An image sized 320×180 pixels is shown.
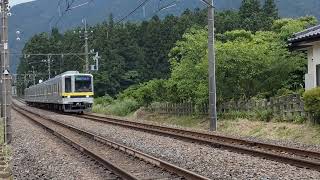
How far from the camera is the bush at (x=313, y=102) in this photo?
16516 millimetres

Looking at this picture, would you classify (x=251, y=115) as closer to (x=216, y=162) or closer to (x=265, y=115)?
(x=265, y=115)

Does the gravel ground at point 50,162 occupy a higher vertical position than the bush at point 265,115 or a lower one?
lower

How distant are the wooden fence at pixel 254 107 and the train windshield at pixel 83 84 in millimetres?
9439

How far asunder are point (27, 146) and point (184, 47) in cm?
1351

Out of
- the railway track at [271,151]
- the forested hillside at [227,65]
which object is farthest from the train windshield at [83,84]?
the railway track at [271,151]

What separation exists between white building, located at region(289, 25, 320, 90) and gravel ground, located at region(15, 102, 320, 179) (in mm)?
6228

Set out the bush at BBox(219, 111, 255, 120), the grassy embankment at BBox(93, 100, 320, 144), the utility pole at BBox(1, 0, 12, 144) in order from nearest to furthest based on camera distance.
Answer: the grassy embankment at BBox(93, 100, 320, 144) → the utility pole at BBox(1, 0, 12, 144) → the bush at BBox(219, 111, 255, 120)

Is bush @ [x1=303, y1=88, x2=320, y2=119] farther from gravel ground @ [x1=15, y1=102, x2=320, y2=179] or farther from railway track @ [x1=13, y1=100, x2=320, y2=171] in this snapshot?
gravel ground @ [x1=15, y1=102, x2=320, y2=179]

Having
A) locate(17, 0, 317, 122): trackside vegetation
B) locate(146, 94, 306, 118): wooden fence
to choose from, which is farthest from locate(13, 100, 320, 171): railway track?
locate(17, 0, 317, 122): trackside vegetation

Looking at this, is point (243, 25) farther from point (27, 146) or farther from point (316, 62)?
point (27, 146)

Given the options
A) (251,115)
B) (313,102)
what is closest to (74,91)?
(251,115)

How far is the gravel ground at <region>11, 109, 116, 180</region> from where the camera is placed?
37.0 feet

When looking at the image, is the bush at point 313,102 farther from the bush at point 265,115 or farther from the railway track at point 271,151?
the bush at point 265,115

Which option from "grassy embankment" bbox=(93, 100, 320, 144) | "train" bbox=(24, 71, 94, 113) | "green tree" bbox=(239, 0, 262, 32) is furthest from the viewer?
"green tree" bbox=(239, 0, 262, 32)
